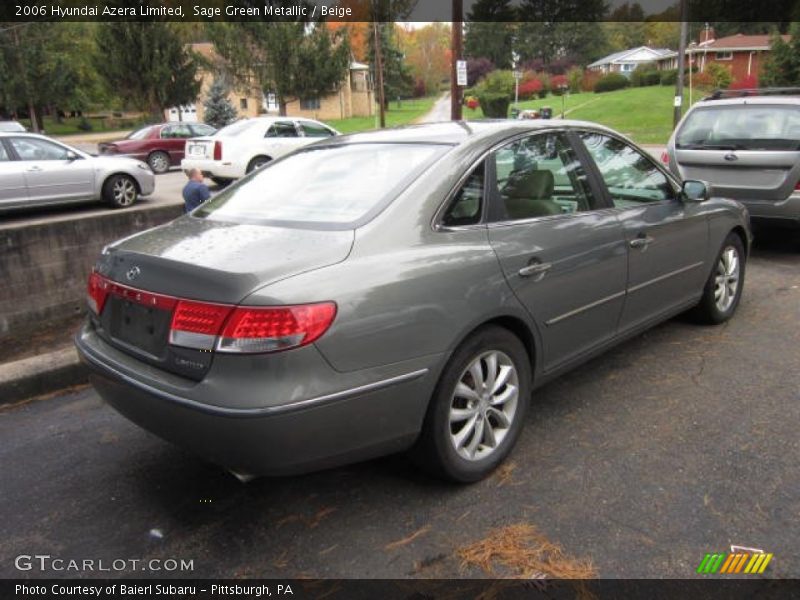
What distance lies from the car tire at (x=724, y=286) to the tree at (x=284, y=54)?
3323cm

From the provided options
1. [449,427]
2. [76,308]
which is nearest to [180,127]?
[76,308]

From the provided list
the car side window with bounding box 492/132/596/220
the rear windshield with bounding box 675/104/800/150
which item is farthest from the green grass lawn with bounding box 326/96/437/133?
the car side window with bounding box 492/132/596/220

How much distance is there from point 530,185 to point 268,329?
1.72 meters

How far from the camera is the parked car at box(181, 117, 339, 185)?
14.1 m

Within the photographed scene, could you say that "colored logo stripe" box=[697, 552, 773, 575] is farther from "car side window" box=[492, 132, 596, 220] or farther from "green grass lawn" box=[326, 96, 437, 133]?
"green grass lawn" box=[326, 96, 437, 133]

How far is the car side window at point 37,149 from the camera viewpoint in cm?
1052

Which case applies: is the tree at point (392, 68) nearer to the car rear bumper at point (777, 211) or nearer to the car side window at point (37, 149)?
the car side window at point (37, 149)

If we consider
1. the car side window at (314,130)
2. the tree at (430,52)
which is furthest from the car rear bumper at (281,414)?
the tree at (430,52)

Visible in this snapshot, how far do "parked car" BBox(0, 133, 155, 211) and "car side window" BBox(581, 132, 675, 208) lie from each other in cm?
946

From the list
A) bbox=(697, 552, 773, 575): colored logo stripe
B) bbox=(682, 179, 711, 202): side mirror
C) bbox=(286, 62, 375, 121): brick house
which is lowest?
bbox=(697, 552, 773, 575): colored logo stripe

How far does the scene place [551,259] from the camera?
3291mm

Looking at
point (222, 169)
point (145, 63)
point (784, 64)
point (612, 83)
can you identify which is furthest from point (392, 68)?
point (222, 169)

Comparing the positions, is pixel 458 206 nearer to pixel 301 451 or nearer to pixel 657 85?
pixel 301 451

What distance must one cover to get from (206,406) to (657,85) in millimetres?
59718
